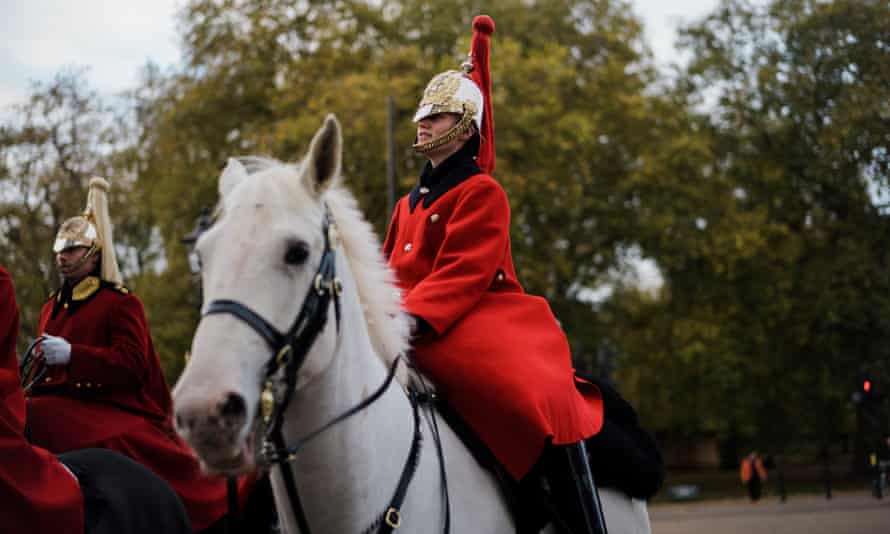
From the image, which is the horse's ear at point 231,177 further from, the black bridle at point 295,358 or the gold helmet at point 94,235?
the gold helmet at point 94,235

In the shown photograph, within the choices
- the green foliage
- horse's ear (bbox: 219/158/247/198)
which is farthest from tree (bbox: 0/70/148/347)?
horse's ear (bbox: 219/158/247/198)

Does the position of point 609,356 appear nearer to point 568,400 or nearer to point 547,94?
point 547,94

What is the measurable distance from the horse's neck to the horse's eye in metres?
A: 0.33

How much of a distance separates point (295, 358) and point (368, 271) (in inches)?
27.2

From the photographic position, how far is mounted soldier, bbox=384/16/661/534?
14.5 feet

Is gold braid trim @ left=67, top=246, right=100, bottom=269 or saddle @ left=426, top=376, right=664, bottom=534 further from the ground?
gold braid trim @ left=67, top=246, right=100, bottom=269

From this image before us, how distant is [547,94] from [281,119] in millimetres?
6593

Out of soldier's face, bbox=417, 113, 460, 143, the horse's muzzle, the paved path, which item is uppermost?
soldier's face, bbox=417, 113, 460, 143

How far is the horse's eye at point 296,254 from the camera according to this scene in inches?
129

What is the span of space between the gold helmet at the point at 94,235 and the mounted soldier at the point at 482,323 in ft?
9.10

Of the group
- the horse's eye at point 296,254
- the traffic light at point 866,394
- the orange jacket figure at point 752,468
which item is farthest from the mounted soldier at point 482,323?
the orange jacket figure at point 752,468

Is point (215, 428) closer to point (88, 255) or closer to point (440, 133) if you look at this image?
point (440, 133)

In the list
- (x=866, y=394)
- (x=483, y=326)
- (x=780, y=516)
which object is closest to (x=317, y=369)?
(x=483, y=326)

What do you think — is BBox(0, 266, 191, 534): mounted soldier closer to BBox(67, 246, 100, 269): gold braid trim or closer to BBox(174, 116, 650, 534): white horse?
BBox(174, 116, 650, 534): white horse
